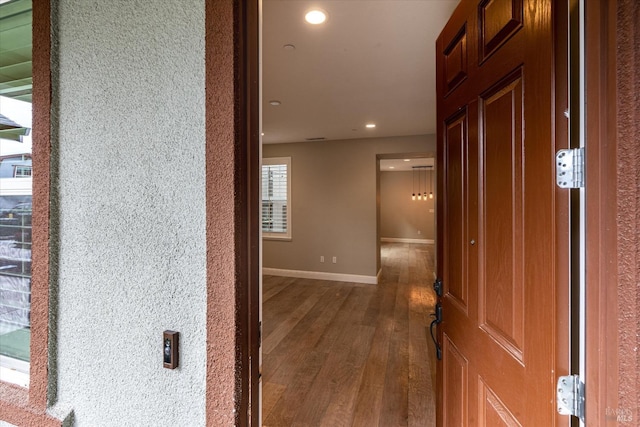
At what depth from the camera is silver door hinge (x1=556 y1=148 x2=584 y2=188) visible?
582 mm

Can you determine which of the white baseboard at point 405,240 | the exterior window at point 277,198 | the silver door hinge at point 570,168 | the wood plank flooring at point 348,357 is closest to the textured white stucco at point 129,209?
the silver door hinge at point 570,168

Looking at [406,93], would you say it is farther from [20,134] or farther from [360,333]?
[20,134]

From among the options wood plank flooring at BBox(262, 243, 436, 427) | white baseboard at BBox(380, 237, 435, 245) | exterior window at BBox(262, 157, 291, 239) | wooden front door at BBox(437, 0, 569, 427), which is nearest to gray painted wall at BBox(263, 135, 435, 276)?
exterior window at BBox(262, 157, 291, 239)

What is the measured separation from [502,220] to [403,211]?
979 centimetres

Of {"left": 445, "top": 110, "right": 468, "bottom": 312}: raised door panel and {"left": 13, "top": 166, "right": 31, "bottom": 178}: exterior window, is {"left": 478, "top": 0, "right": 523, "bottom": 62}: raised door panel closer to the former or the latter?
{"left": 445, "top": 110, "right": 468, "bottom": 312}: raised door panel

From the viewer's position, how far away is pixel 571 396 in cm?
60

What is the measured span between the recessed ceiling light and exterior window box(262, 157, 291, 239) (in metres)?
3.87

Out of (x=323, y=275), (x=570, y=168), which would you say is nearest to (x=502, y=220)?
(x=570, y=168)

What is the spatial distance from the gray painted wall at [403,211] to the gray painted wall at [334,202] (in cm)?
512

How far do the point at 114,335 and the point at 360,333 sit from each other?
107 inches

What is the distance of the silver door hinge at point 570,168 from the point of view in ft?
1.91

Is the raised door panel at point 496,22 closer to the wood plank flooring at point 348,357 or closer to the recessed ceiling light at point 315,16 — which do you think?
the recessed ceiling light at point 315,16

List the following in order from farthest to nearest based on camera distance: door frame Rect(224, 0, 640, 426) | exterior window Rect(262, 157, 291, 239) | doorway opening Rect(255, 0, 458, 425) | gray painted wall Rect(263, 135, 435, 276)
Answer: exterior window Rect(262, 157, 291, 239)
gray painted wall Rect(263, 135, 435, 276)
doorway opening Rect(255, 0, 458, 425)
door frame Rect(224, 0, 640, 426)

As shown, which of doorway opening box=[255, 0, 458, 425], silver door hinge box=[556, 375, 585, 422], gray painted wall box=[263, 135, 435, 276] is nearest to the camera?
silver door hinge box=[556, 375, 585, 422]
